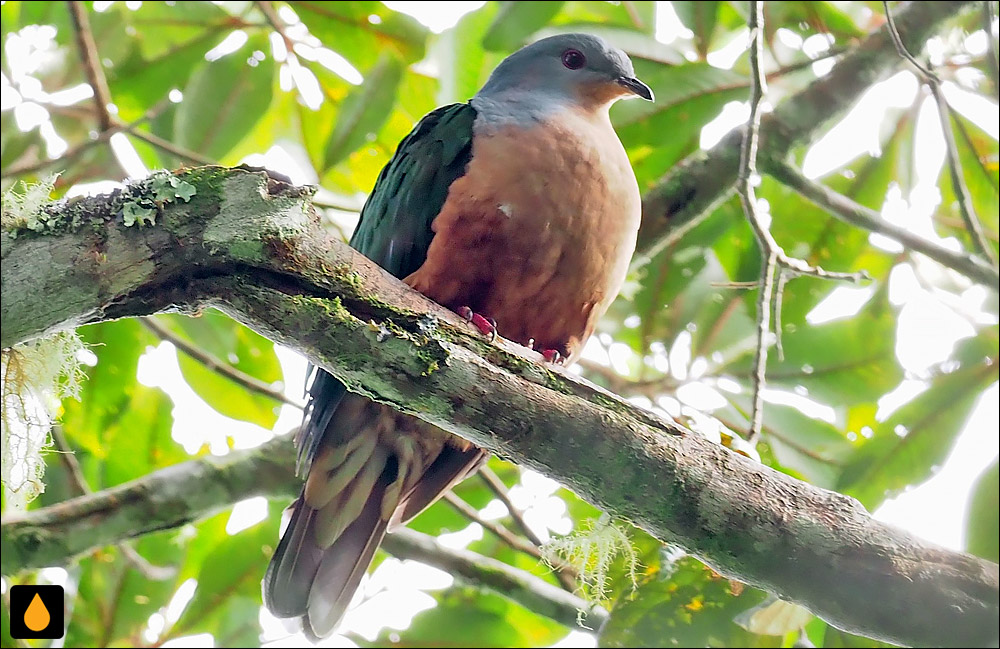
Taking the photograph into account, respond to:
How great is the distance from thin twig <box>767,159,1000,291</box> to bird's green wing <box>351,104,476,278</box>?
4.30ft

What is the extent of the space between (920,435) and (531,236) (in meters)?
1.50

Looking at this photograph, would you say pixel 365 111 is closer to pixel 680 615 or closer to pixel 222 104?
pixel 222 104

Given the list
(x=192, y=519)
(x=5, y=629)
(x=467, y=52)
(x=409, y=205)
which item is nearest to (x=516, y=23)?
(x=467, y=52)

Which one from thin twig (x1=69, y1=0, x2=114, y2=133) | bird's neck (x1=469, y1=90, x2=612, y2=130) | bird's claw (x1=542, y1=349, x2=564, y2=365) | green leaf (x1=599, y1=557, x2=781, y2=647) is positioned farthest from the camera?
A: thin twig (x1=69, y1=0, x2=114, y2=133)

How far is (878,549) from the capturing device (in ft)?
5.25

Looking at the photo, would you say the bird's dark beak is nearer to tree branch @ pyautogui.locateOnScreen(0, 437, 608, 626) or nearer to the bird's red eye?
the bird's red eye

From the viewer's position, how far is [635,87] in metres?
3.08

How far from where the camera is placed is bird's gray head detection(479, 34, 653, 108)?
3.07 meters

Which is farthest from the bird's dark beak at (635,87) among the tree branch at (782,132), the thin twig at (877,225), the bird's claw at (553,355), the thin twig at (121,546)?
the thin twig at (121,546)

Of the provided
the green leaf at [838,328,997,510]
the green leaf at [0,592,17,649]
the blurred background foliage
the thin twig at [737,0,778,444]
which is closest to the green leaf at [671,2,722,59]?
the blurred background foliage

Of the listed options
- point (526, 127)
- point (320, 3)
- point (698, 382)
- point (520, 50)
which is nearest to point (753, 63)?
point (526, 127)

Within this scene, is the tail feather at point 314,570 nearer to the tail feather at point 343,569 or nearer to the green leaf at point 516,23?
the tail feather at point 343,569

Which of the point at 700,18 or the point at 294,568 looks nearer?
the point at 294,568

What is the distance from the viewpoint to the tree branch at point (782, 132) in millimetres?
3418
